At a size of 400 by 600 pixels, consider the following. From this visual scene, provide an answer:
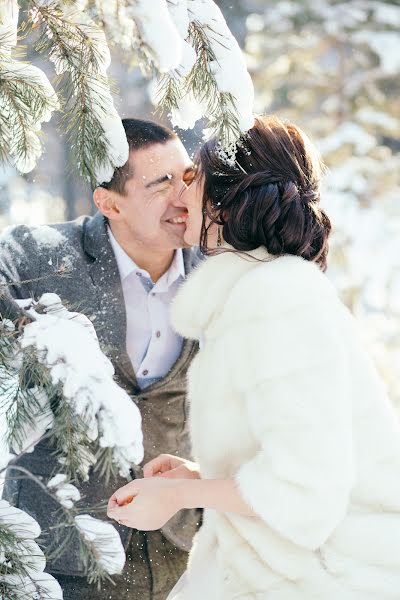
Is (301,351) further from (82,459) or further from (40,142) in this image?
(40,142)

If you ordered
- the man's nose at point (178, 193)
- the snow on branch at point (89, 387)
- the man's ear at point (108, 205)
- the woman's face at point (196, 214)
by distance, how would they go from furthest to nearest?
1. the man's ear at point (108, 205)
2. the man's nose at point (178, 193)
3. the woman's face at point (196, 214)
4. the snow on branch at point (89, 387)

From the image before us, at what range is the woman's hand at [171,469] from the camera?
2414mm

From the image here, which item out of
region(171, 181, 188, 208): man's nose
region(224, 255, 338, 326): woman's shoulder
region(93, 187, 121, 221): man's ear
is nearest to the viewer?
region(224, 255, 338, 326): woman's shoulder

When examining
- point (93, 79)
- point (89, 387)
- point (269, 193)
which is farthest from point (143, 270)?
point (89, 387)

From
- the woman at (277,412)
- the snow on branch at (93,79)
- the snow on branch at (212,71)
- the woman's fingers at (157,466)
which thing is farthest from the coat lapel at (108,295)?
the snow on branch at (212,71)

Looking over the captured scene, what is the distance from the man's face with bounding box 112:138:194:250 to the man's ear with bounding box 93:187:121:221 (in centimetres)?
3

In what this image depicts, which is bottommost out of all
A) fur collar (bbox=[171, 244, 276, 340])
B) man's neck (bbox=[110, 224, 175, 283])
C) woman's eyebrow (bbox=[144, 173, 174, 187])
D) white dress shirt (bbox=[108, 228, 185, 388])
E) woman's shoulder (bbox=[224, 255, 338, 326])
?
white dress shirt (bbox=[108, 228, 185, 388])

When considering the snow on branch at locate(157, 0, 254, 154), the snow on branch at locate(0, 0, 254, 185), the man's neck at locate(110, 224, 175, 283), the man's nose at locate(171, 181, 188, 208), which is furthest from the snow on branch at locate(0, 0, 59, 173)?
the man's neck at locate(110, 224, 175, 283)

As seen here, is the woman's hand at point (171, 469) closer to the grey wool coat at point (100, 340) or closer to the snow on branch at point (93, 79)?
the grey wool coat at point (100, 340)

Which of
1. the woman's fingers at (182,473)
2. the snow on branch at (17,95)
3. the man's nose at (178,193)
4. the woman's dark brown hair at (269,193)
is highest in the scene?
the snow on branch at (17,95)

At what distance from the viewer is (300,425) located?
1.94 metres

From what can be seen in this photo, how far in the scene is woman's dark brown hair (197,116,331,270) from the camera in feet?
7.20

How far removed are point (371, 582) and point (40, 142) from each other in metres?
1.27

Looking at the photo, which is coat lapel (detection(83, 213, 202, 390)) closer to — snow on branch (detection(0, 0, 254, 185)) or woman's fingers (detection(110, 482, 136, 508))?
woman's fingers (detection(110, 482, 136, 508))
